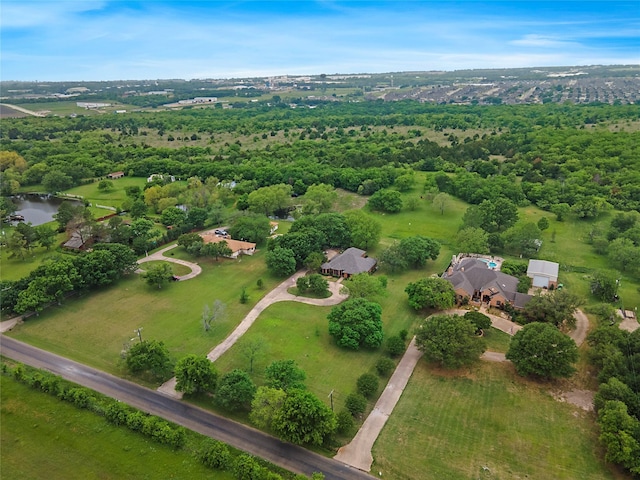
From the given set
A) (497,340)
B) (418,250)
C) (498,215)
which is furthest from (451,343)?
(498,215)

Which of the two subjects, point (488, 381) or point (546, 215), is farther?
point (546, 215)

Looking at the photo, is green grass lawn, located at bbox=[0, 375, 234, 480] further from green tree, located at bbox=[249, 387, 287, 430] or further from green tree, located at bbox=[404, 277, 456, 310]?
green tree, located at bbox=[404, 277, 456, 310]

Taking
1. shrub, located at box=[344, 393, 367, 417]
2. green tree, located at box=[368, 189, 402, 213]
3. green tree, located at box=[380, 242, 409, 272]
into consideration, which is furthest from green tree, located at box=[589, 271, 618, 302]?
green tree, located at box=[368, 189, 402, 213]

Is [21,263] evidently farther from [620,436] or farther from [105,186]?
[620,436]

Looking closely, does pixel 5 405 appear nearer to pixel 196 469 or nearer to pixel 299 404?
pixel 196 469

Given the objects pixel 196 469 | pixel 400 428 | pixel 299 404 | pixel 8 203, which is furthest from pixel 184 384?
pixel 8 203
